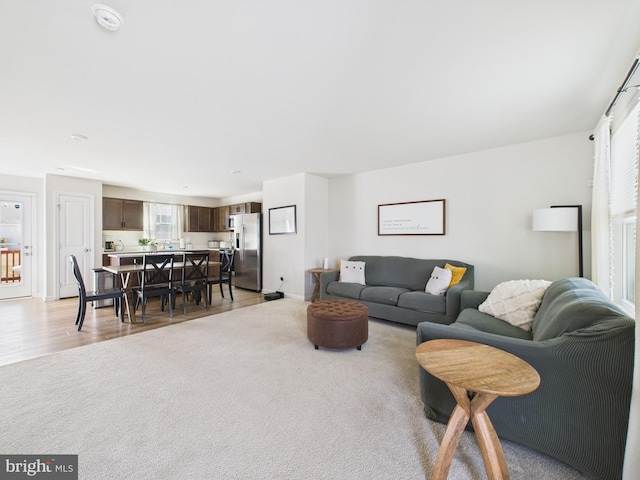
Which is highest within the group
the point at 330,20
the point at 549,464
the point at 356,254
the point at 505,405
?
the point at 330,20

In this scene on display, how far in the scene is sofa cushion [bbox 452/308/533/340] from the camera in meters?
2.28

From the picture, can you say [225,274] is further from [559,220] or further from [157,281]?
[559,220]

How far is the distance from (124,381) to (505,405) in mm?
2831

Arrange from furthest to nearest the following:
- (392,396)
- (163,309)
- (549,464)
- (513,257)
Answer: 1. (163,309)
2. (513,257)
3. (392,396)
4. (549,464)

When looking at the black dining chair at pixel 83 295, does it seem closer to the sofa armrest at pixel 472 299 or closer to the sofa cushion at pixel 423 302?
the sofa cushion at pixel 423 302

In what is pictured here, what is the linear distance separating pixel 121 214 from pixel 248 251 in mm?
3218

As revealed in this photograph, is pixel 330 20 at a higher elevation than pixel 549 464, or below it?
higher

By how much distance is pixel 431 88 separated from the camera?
227 cm

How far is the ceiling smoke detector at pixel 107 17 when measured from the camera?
1434mm

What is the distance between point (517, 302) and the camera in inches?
99.9

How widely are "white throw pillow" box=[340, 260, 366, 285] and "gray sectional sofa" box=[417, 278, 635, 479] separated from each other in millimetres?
2899

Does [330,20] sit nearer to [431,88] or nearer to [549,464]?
[431,88]

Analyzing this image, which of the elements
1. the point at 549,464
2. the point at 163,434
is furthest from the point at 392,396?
the point at 163,434

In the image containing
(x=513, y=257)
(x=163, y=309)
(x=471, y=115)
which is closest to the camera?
(x=471, y=115)
